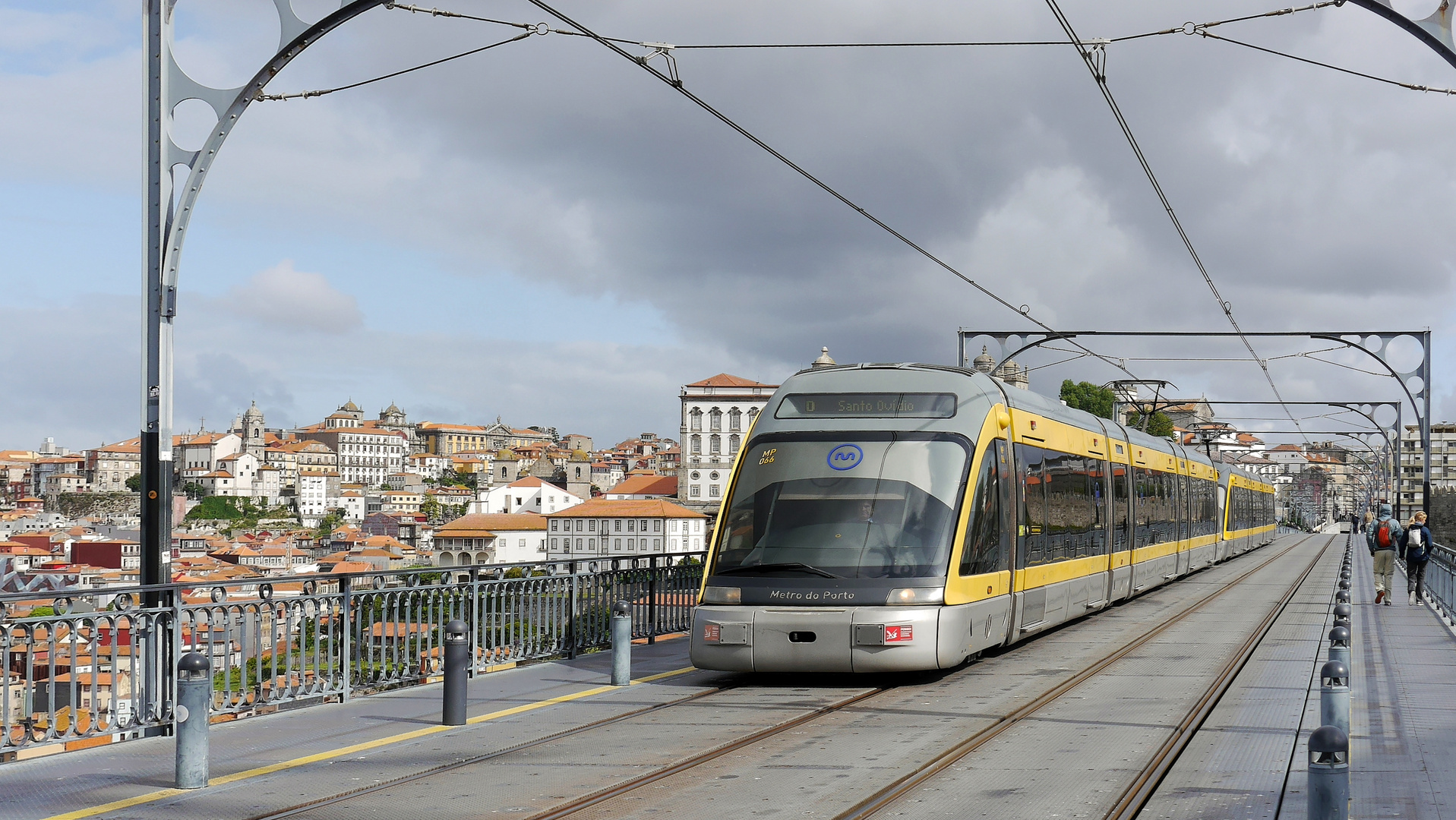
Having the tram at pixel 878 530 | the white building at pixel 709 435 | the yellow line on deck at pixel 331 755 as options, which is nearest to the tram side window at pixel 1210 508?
the tram at pixel 878 530

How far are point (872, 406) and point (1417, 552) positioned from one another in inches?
570

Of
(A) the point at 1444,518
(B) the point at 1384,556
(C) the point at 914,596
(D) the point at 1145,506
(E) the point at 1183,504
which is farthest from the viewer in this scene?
(A) the point at 1444,518

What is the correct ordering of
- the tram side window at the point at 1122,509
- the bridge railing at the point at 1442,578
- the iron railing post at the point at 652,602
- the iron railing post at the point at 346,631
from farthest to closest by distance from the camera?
the tram side window at the point at 1122,509 < the bridge railing at the point at 1442,578 < the iron railing post at the point at 652,602 < the iron railing post at the point at 346,631

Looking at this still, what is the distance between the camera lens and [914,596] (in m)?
11.9

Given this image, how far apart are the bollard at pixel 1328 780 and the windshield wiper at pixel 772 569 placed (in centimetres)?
677

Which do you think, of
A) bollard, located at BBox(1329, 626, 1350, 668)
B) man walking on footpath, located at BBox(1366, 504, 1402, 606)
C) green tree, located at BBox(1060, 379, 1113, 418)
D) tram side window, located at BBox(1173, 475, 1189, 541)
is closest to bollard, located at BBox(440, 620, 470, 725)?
bollard, located at BBox(1329, 626, 1350, 668)

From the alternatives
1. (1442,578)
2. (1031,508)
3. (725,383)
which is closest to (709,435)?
(725,383)

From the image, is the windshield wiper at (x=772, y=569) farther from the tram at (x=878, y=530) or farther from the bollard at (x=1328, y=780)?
the bollard at (x=1328, y=780)

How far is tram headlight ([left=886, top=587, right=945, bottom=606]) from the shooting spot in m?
11.9

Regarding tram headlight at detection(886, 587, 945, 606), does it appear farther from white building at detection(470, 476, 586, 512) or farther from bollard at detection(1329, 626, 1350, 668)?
white building at detection(470, 476, 586, 512)

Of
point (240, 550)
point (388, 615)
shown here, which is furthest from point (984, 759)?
point (240, 550)

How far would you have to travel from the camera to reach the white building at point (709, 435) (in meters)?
179

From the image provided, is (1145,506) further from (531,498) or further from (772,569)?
(531,498)

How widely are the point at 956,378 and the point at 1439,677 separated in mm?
5290
